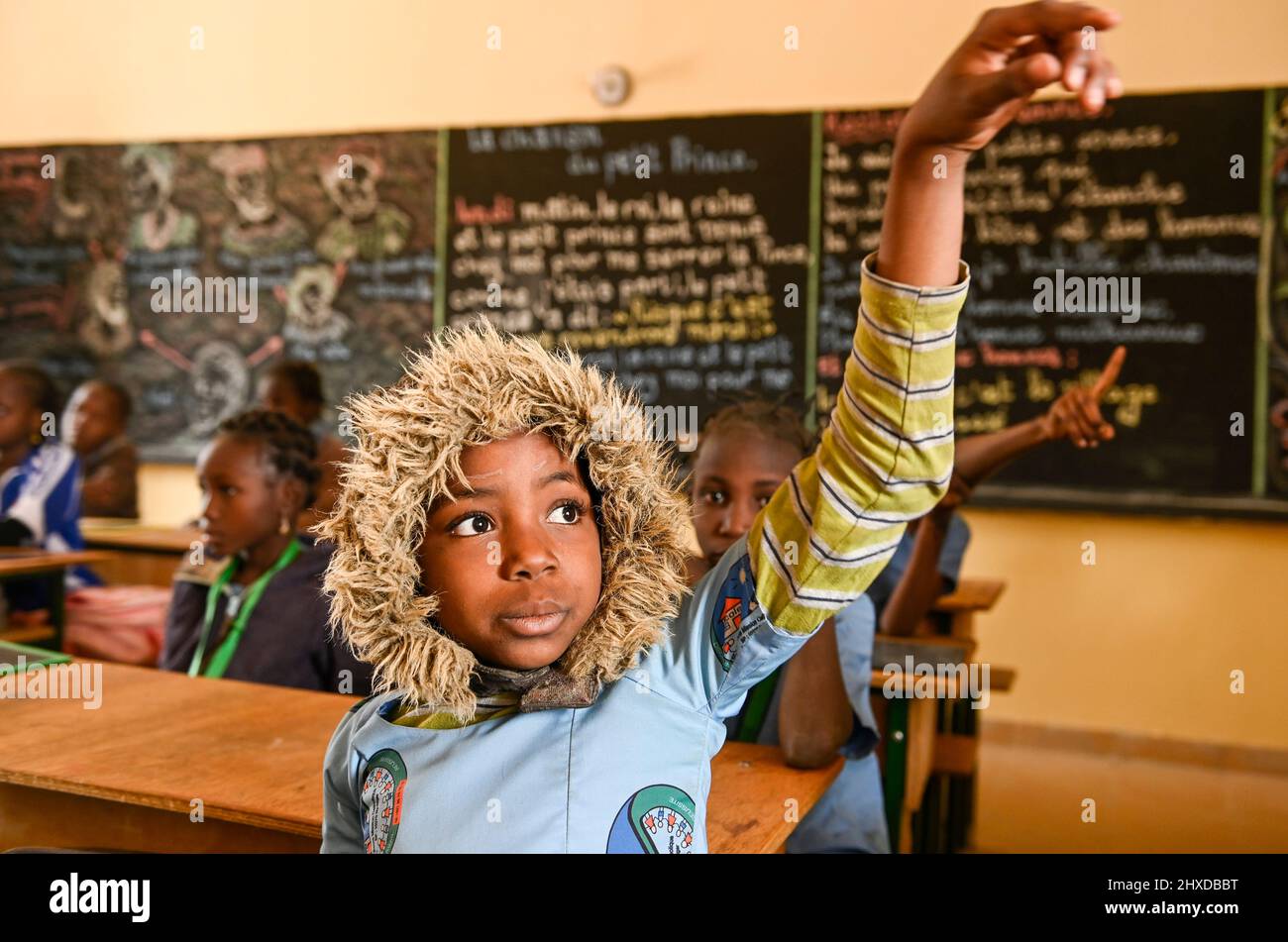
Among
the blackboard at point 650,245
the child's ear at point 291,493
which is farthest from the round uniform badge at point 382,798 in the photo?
the blackboard at point 650,245

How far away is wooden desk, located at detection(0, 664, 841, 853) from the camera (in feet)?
4.31

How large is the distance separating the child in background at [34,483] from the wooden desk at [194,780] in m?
2.30

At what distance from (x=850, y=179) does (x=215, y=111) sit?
3119mm

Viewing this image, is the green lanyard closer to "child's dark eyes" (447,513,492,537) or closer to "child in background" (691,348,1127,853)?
"child in background" (691,348,1127,853)

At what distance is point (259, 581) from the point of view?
228 cm

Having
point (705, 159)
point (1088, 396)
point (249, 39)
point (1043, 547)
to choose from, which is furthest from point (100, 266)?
point (1088, 396)

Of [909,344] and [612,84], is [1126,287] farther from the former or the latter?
[909,344]

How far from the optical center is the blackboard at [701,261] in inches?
155

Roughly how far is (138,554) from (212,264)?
1.85 m

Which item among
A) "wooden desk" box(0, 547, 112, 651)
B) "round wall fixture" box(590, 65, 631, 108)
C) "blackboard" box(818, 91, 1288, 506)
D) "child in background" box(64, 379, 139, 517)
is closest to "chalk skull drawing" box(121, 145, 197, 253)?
"child in background" box(64, 379, 139, 517)

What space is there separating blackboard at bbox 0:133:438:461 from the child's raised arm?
14.0 feet

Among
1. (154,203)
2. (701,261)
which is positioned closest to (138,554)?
(154,203)

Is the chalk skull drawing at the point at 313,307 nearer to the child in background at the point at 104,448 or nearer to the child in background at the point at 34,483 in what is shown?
the child in background at the point at 104,448
